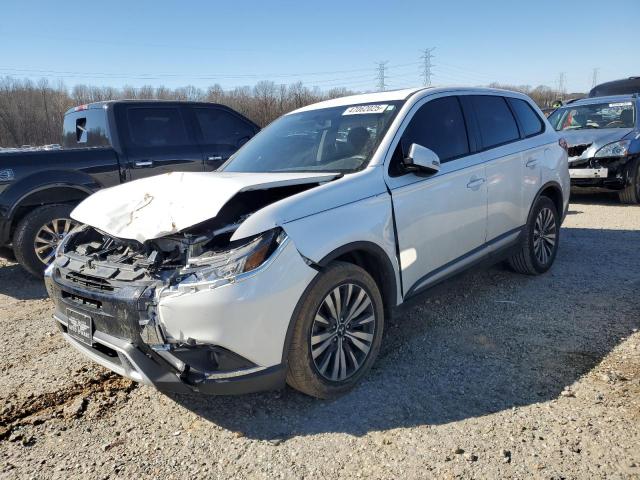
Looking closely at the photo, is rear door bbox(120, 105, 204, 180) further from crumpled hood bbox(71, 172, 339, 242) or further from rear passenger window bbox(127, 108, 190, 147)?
crumpled hood bbox(71, 172, 339, 242)

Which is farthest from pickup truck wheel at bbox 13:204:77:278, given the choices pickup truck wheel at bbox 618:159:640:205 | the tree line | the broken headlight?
the tree line

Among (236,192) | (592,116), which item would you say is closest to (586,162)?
(592,116)

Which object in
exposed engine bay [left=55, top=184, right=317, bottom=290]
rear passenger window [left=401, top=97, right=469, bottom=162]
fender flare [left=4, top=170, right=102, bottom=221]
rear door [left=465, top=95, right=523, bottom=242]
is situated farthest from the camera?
fender flare [left=4, top=170, right=102, bottom=221]

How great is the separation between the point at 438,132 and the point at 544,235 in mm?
2040

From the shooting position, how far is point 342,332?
2.95 m

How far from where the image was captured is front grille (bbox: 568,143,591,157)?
8.85 meters

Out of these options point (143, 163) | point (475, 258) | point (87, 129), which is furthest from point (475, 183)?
point (87, 129)

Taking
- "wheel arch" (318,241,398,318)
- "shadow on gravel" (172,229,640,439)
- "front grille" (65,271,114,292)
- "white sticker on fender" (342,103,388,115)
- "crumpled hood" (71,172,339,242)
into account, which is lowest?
"shadow on gravel" (172,229,640,439)

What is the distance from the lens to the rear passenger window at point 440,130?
3627 mm

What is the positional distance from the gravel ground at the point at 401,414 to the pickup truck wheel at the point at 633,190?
5.50 m

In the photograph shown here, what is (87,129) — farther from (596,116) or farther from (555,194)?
(596,116)

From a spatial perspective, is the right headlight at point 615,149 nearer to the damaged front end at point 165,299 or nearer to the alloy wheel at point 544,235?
the alloy wheel at point 544,235

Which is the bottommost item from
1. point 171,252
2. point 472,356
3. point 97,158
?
point 472,356

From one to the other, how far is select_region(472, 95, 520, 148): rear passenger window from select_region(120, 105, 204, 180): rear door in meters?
4.12
